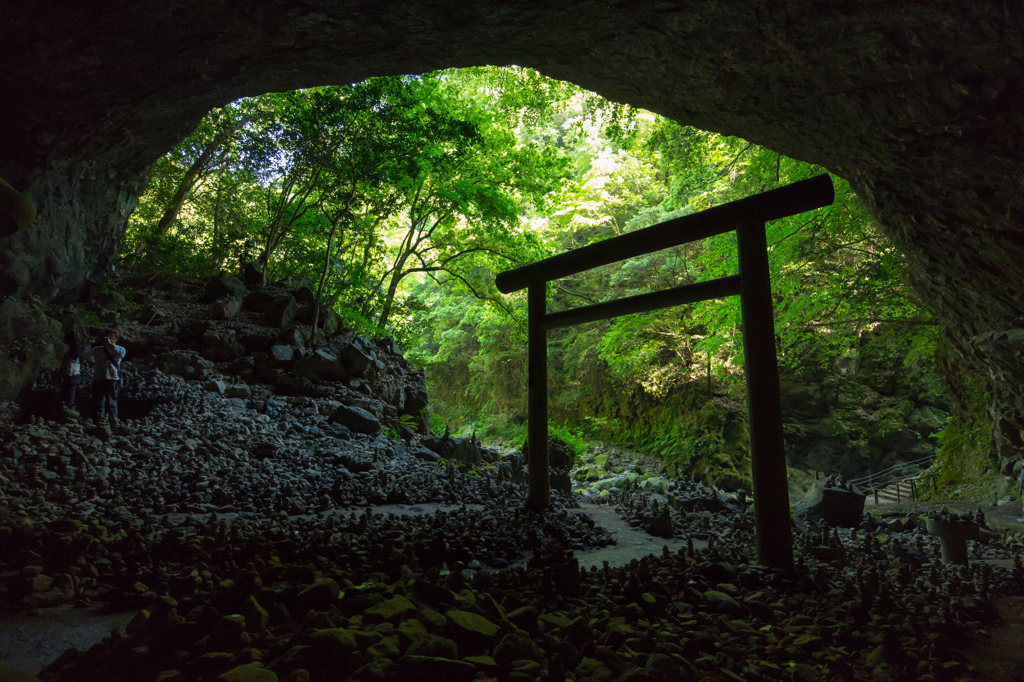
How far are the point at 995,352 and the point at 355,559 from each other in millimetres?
5883

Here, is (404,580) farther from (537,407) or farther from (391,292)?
(391,292)

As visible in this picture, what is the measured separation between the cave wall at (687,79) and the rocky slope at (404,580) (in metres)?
2.38

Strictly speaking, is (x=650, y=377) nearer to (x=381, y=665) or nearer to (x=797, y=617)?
(x=797, y=617)

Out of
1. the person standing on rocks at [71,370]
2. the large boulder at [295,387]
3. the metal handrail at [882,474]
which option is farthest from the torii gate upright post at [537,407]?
the metal handrail at [882,474]

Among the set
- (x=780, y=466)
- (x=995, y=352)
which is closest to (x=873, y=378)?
(x=995, y=352)

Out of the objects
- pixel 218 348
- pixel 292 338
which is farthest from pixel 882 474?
pixel 218 348

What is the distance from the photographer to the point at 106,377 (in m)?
5.55

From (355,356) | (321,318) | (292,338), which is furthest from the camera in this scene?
(321,318)

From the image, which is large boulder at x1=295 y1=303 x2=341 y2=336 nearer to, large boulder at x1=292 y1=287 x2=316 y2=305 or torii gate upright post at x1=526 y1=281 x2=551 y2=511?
large boulder at x1=292 y1=287 x2=316 y2=305

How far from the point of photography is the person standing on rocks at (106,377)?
5.49 meters

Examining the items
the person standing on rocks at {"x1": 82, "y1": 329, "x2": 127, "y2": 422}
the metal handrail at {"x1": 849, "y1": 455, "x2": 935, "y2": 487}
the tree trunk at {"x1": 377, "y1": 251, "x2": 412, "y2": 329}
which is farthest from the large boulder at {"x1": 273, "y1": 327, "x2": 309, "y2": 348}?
the metal handrail at {"x1": 849, "y1": 455, "x2": 935, "y2": 487}

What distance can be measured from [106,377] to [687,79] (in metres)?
7.53

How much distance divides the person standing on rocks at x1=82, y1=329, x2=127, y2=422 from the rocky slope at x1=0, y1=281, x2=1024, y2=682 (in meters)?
0.51

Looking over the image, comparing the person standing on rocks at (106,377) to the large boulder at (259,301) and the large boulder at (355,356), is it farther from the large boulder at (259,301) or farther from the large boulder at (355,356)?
the large boulder at (259,301)
